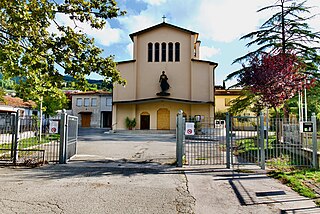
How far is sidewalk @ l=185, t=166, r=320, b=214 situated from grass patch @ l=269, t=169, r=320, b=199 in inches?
7.5

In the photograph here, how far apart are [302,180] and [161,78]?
73.3 ft

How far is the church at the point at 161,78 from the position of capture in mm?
28109

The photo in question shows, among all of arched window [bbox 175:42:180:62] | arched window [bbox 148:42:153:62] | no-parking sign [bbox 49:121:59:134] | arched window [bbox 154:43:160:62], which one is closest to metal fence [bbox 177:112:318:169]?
no-parking sign [bbox 49:121:59:134]

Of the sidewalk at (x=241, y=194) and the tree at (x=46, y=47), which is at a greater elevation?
the tree at (x=46, y=47)

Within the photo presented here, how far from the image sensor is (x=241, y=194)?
5395 mm

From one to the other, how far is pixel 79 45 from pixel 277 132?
7.60 m

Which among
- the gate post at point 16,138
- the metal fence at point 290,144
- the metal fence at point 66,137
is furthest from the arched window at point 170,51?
the gate post at point 16,138

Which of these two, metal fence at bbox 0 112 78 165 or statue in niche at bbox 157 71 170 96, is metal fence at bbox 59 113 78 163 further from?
statue in niche at bbox 157 71 170 96

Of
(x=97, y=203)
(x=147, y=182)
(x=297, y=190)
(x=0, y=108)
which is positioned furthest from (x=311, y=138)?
(x=0, y=108)

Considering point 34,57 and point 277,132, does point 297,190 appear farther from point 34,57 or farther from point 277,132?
point 34,57

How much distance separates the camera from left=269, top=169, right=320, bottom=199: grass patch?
5441mm

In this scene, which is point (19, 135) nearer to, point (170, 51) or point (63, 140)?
point (63, 140)

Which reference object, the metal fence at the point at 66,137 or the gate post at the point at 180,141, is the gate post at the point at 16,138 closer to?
the metal fence at the point at 66,137

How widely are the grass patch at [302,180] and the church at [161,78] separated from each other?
20.7 meters
